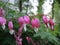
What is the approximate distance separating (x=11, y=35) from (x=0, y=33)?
0.08 metres

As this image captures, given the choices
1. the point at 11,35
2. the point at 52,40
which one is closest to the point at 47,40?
the point at 52,40

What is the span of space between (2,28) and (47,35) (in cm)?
36

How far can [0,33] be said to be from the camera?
185cm

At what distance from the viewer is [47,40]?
1959mm

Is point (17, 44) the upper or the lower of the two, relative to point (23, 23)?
lower

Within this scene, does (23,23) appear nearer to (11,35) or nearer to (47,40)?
(11,35)

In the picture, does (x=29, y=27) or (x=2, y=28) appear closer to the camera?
(x=2, y=28)

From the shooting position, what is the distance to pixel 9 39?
1.83 m

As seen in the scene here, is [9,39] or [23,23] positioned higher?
[23,23]

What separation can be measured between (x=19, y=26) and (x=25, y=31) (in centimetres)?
6

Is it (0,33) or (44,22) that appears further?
(44,22)

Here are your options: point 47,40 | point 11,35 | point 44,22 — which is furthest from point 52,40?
point 11,35

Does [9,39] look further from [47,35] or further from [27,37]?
[47,35]

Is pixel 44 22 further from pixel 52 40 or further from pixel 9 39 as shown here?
pixel 9 39
